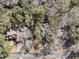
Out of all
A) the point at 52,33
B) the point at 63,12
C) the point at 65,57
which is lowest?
the point at 65,57

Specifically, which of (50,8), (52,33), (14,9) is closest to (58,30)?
(52,33)

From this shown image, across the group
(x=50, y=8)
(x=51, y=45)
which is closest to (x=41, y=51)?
(x=51, y=45)

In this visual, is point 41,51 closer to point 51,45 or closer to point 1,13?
point 51,45

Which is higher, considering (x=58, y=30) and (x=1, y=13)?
(x=1, y=13)

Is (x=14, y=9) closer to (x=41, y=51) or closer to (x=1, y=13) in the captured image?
(x=1, y=13)

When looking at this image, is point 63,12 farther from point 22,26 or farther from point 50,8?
point 22,26

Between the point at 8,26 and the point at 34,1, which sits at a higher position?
the point at 34,1

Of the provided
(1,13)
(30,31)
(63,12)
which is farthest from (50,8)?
→ (1,13)
